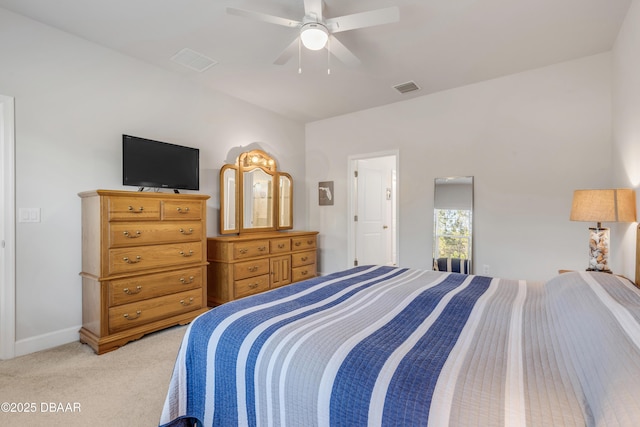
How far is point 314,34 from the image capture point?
7.08ft

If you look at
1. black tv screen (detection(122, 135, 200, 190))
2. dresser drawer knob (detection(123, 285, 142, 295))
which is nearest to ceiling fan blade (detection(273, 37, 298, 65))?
black tv screen (detection(122, 135, 200, 190))

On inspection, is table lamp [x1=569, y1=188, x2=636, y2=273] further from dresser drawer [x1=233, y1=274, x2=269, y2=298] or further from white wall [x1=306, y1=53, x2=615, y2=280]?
dresser drawer [x1=233, y1=274, x2=269, y2=298]

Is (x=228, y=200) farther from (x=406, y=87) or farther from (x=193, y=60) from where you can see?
(x=406, y=87)

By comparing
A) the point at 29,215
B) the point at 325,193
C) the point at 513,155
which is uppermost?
the point at 513,155

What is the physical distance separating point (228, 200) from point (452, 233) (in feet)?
9.56

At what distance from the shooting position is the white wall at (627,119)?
2.18 meters

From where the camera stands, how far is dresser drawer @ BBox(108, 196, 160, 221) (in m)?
2.53

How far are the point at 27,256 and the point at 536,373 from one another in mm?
3450

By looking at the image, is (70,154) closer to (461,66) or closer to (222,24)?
(222,24)

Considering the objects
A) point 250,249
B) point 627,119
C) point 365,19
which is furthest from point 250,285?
point 627,119

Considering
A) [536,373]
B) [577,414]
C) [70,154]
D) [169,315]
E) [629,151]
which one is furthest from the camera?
[169,315]

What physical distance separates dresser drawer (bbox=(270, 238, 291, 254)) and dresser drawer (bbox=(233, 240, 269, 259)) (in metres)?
0.11

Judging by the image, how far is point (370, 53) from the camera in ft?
9.80

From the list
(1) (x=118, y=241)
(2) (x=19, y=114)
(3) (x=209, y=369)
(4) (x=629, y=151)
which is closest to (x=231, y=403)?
(3) (x=209, y=369)
